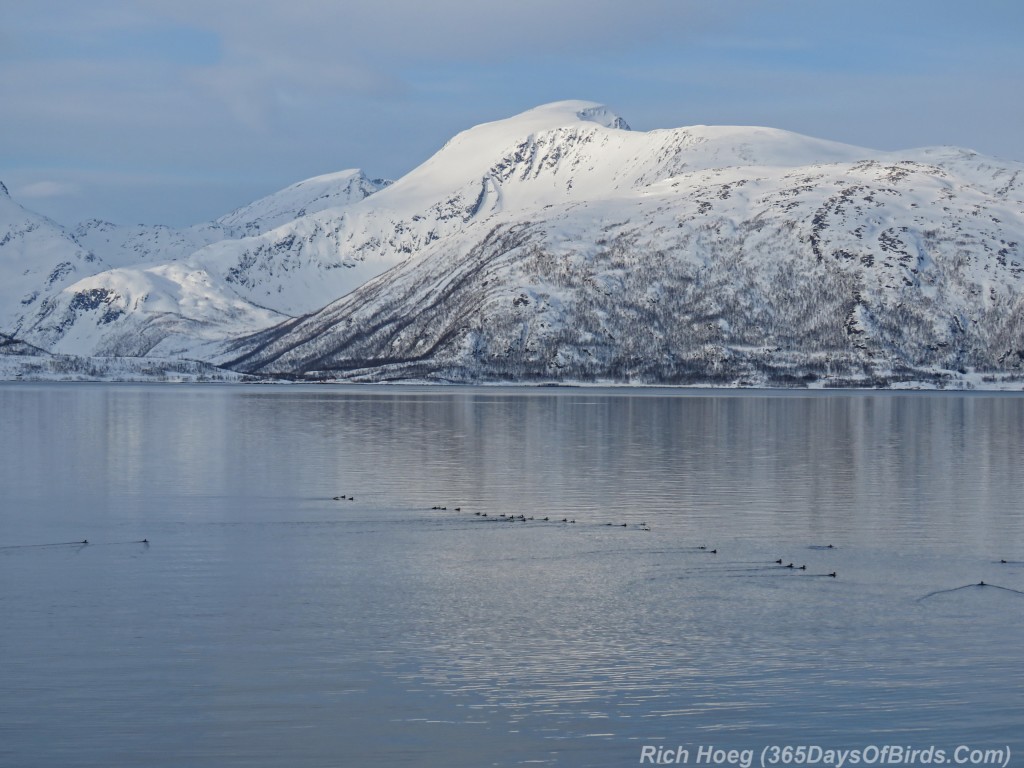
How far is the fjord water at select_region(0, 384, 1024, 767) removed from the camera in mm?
32125

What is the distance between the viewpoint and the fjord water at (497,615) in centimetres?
3212

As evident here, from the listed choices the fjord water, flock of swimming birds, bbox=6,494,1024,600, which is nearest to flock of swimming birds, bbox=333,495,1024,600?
flock of swimming birds, bbox=6,494,1024,600

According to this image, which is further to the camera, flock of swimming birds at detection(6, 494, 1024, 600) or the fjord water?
flock of swimming birds at detection(6, 494, 1024, 600)

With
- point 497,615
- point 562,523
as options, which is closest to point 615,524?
point 562,523

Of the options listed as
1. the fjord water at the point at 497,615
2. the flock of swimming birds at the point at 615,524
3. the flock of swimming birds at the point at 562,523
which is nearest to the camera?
the fjord water at the point at 497,615

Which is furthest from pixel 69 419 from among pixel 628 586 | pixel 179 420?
pixel 628 586

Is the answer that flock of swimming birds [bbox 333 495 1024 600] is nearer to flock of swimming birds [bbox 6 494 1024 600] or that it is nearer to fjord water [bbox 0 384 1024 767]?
flock of swimming birds [bbox 6 494 1024 600]

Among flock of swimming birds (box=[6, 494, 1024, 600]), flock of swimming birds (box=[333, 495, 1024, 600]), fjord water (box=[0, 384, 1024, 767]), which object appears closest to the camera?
fjord water (box=[0, 384, 1024, 767])

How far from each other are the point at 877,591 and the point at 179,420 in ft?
449

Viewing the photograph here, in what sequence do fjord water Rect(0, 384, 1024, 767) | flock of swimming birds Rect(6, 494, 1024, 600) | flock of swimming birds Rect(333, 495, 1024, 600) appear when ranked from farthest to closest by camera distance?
flock of swimming birds Rect(333, 495, 1024, 600)
flock of swimming birds Rect(6, 494, 1024, 600)
fjord water Rect(0, 384, 1024, 767)

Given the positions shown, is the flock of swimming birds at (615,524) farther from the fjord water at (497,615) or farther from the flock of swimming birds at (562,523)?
the fjord water at (497,615)

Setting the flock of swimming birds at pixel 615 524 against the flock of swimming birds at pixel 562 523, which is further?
the flock of swimming birds at pixel 615 524

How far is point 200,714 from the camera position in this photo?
33.3m

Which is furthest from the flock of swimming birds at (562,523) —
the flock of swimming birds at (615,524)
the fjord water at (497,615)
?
the fjord water at (497,615)
